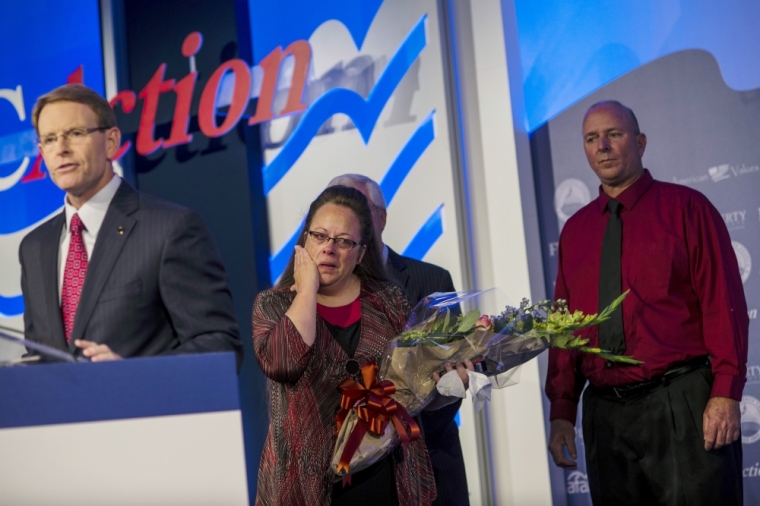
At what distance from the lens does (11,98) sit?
4.93 m

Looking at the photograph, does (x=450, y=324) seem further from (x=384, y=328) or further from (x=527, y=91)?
(x=527, y=91)

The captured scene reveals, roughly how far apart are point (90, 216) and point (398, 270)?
47.6 inches

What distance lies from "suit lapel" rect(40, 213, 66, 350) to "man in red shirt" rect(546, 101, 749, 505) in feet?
5.84

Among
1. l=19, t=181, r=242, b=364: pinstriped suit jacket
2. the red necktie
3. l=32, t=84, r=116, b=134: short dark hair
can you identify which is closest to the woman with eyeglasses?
l=19, t=181, r=242, b=364: pinstriped suit jacket

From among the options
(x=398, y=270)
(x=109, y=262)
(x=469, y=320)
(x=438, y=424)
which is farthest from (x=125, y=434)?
(x=398, y=270)

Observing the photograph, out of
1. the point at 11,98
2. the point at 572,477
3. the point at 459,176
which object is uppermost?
the point at 11,98

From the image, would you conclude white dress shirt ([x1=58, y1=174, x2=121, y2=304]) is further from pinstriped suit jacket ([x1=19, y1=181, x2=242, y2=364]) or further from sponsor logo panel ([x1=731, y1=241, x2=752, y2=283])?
sponsor logo panel ([x1=731, y1=241, x2=752, y2=283])

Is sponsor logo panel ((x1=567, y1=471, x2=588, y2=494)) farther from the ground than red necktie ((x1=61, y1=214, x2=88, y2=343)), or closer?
closer

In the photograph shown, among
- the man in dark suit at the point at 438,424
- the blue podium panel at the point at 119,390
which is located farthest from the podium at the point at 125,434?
the man in dark suit at the point at 438,424

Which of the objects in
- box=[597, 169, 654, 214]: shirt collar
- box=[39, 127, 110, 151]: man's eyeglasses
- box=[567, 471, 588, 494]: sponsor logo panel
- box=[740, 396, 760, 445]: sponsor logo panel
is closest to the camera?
box=[39, 127, 110, 151]: man's eyeglasses

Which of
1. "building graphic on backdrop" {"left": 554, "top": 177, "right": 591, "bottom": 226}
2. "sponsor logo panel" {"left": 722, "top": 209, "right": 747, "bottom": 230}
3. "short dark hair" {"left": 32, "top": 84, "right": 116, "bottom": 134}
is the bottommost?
"sponsor logo panel" {"left": 722, "top": 209, "right": 747, "bottom": 230}

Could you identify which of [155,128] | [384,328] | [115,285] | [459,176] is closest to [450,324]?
[384,328]

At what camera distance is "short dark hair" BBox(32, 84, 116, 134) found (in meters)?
2.44

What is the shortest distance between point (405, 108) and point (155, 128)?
4.70 feet
